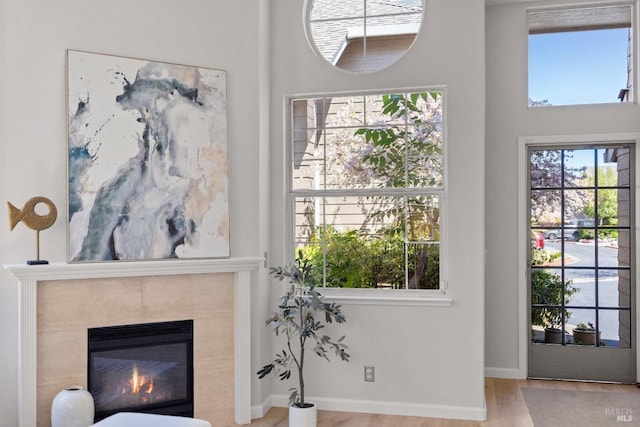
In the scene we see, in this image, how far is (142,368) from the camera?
353 cm

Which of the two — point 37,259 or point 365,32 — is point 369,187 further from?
point 37,259

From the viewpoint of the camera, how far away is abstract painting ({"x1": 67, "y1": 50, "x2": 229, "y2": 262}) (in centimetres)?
336

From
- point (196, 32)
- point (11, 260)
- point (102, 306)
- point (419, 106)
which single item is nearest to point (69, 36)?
point (196, 32)

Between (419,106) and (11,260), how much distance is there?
8.54 feet

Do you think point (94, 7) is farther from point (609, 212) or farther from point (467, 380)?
point (609, 212)

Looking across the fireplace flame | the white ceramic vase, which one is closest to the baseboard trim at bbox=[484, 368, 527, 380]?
the fireplace flame

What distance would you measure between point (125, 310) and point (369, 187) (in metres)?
1.73

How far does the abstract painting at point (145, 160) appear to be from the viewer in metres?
3.36

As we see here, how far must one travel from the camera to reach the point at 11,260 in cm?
321

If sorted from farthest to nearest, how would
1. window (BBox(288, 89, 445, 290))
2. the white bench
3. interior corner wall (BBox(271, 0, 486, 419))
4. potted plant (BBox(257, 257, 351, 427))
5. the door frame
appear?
1. the door frame
2. window (BBox(288, 89, 445, 290))
3. interior corner wall (BBox(271, 0, 486, 419))
4. potted plant (BBox(257, 257, 351, 427))
5. the white bench

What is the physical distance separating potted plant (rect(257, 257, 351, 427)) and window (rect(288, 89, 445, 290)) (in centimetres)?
25

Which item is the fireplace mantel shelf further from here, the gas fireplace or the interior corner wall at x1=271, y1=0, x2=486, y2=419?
the interior corner wall at x1=271, y1=0, x2=486, y2=419

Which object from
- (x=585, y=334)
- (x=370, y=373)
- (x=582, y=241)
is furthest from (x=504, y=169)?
(x=370, y=373)

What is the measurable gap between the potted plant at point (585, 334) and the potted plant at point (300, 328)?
202cm
